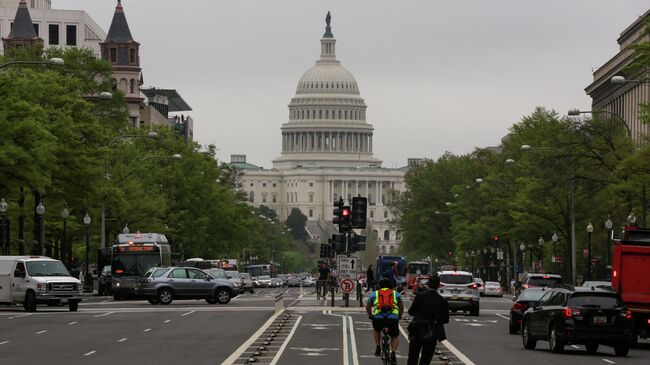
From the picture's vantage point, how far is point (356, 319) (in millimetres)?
55719

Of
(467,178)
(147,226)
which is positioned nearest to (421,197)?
(467,178)

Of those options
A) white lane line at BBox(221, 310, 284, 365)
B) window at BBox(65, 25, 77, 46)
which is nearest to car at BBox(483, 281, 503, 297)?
white lane line at BBox(221, 310, 284, 365)

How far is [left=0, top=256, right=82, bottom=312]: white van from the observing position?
198 feet

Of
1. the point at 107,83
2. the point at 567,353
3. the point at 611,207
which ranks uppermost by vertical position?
the point at 107,83

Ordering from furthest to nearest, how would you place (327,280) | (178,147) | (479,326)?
(178,147), (327,280), (479,326)

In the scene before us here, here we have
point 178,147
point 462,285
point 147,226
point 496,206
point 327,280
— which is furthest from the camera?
point 178,147

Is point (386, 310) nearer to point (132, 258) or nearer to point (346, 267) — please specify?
point (346, 267)

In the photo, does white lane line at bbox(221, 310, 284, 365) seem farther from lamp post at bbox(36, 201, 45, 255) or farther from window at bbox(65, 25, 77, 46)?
window at bbox(65, 25, 77, 46)

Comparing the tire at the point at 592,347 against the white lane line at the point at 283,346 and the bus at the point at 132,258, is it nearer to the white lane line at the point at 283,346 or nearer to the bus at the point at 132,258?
the white lane line at the point at 283,346

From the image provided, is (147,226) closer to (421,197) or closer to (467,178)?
A: (467,178)

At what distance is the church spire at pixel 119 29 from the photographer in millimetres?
157500

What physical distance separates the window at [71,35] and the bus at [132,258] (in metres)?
85.8

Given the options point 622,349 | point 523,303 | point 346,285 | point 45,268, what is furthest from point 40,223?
point 622,349

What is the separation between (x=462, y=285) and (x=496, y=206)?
188ft
